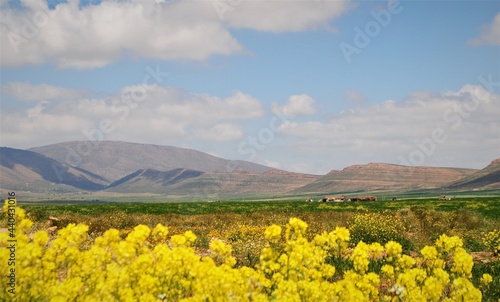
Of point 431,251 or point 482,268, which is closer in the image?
point 431,251

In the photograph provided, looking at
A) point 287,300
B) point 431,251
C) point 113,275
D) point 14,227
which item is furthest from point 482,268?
point 14,227

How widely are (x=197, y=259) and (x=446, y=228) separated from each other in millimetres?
21501

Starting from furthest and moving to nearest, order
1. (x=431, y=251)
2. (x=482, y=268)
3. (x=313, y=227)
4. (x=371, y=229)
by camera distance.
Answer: (x=313, y=227) < (x=371, y=229) < (x=482, y=268) < (x=431, y=251)

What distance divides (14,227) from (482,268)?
1229cm

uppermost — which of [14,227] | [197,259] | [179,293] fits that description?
[14,227]

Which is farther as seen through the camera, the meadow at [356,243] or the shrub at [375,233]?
the shrub at [375,233]

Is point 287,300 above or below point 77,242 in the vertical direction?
below

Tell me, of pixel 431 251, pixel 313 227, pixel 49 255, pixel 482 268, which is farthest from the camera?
pixel 313 227

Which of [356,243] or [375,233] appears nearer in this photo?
[356,243]

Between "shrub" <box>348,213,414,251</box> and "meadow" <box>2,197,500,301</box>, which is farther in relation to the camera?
"shrub" <box>348,213,414,251</box>

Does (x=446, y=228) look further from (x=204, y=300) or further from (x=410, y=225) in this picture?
(x=204, y=300)

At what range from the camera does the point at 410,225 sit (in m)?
24.3

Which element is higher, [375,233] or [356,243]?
[375,233]

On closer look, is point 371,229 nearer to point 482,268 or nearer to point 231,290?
point 482,268
